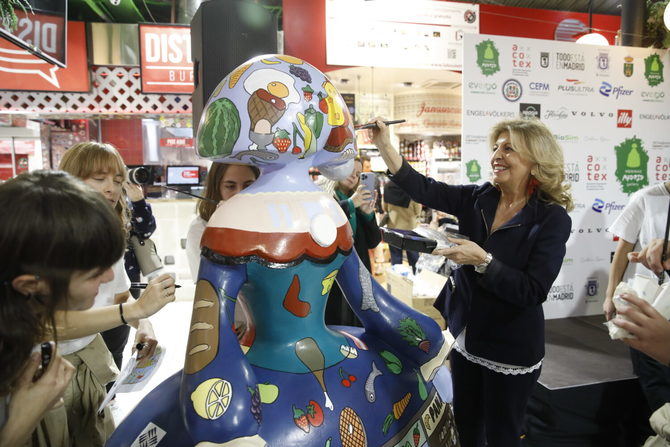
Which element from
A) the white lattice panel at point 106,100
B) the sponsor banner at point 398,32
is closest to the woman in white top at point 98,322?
the sponsor banner at point 398,32

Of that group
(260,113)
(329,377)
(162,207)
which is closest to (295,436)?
(329,377)

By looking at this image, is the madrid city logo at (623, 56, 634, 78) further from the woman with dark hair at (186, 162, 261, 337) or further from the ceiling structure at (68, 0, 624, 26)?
the woman with dark hair at (186, 162, 261, 337)

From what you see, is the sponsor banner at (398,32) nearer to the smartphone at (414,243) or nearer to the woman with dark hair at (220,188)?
the woman with dark hair at (220,188)

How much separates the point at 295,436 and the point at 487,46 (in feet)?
11.0

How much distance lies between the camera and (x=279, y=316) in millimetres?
1103

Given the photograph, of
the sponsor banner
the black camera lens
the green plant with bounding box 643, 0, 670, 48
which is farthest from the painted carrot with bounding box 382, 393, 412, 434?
the green plant with bounding box 643, 0, 670, 48

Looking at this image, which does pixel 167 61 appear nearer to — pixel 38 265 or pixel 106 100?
pixel 106 100

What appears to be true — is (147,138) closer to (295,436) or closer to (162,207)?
(162,207)

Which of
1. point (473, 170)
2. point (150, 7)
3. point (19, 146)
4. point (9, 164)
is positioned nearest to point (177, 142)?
point (150, 7)

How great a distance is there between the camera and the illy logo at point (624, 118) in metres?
3.96

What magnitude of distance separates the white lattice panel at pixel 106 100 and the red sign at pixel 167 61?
0.68 m

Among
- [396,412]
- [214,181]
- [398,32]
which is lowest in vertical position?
[396,412]

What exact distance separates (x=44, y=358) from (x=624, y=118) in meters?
4.51

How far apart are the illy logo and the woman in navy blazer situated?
2.74 metres
